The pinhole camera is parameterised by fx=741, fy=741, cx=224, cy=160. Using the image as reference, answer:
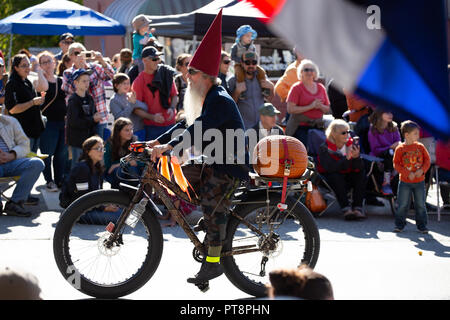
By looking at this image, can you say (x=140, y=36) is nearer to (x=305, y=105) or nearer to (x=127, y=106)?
(x=127, y=106)

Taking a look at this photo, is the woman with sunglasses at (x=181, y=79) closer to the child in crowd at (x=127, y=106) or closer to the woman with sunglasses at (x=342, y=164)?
the child in crowd at (x=127, y=106)

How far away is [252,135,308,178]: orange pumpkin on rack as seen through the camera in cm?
565

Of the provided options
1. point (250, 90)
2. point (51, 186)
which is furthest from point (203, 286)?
point (51, 186)

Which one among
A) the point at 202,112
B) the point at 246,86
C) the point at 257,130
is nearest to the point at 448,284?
the point at 202,112

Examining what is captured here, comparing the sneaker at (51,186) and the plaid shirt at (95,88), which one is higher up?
the plaid shirt at (95,88)

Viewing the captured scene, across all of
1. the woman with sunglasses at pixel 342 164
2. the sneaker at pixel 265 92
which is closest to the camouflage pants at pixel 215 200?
the woman with sunglasses at pixel 342 164

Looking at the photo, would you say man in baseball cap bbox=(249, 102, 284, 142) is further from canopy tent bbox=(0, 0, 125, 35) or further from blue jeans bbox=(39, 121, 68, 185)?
canopy tent bbox=(0, 0, 125, 35)

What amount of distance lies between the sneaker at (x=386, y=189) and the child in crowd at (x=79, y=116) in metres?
3.78

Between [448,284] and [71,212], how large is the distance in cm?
311

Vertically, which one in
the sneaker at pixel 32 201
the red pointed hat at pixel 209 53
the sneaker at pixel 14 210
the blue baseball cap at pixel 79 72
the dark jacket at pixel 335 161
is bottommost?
the sneaker at pixel 32 201

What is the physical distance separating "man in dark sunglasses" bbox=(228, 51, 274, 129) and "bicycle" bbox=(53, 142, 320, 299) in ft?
12.5

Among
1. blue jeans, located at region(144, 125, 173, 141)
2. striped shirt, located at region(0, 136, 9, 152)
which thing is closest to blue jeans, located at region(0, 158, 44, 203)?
striped shirt, located at region(0, 136, 9, 152)

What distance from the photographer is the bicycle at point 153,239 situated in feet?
17.7

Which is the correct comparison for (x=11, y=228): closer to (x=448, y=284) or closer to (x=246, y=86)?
(x=246, y=86)
